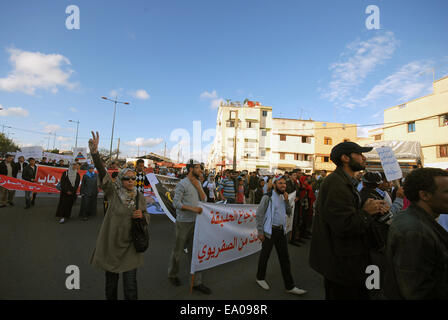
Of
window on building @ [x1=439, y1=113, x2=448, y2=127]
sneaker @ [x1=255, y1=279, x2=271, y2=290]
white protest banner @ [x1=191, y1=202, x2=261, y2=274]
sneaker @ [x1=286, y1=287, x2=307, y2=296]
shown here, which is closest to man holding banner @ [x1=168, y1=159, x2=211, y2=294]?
white protest banner @ [x1=191, y1=202, x2=261, y2=274]

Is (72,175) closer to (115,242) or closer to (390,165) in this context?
(115,242)

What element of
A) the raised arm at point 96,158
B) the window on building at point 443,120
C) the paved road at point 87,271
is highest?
the window on building at point 443,120

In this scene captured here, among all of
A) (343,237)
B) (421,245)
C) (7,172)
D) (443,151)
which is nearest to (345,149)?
(343,237)

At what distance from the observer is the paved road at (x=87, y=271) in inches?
131

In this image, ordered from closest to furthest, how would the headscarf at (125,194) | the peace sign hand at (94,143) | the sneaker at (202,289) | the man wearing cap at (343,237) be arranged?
the man wearing cap at (343,237) → the headscarf at (125,194) → the peace sign hand at (94,143) → the sneaker at (202,289)

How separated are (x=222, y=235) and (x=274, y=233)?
1.09m

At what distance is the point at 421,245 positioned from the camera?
1.38m

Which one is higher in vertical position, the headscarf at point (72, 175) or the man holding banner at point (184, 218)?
the headscarf at point (72, 175)

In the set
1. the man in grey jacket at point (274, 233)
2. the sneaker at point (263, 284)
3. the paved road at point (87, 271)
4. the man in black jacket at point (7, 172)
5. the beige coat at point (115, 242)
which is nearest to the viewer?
the beige coat at point (115, 242)

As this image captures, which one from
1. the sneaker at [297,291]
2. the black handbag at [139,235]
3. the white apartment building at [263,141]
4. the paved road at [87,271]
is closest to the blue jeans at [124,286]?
the black handbag at [139,235]

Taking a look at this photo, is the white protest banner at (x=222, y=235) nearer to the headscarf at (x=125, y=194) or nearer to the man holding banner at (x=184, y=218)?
the man holding banner at (x=184, y=218)

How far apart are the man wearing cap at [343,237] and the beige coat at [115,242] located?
2029mm
